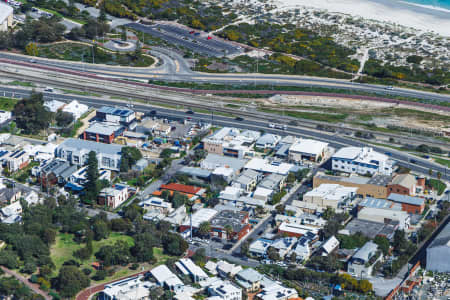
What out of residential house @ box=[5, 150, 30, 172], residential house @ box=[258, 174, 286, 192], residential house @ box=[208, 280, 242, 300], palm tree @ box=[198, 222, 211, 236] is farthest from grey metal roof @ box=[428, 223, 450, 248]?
residential house @ box=[5, 150, 30, 172]

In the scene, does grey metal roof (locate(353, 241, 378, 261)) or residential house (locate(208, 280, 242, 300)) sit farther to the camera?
grey metal roof (locate(353, 241, 378, 261))

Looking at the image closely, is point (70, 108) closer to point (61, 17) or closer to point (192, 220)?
point (192, 220)

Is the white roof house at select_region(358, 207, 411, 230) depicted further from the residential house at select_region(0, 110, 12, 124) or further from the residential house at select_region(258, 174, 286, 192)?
the residential house at select_region(0, 110, 12, 124)

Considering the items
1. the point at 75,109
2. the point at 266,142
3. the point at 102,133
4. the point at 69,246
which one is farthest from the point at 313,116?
the point at 69,246

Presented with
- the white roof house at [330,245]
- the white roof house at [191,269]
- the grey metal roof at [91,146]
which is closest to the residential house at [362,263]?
the white roof house at [330,245]

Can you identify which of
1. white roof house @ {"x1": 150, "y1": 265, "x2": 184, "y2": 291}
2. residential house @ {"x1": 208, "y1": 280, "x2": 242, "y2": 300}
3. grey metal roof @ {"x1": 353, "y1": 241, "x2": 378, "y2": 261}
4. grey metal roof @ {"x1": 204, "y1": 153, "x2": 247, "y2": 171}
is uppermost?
grey metal roof @ {"x1": 353, "y1": 241, "x2": 378, "y2": 261}

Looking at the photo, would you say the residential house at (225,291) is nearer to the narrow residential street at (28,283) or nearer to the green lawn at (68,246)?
the green lawn at (68,246)

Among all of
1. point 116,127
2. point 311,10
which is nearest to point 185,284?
point 116,127
